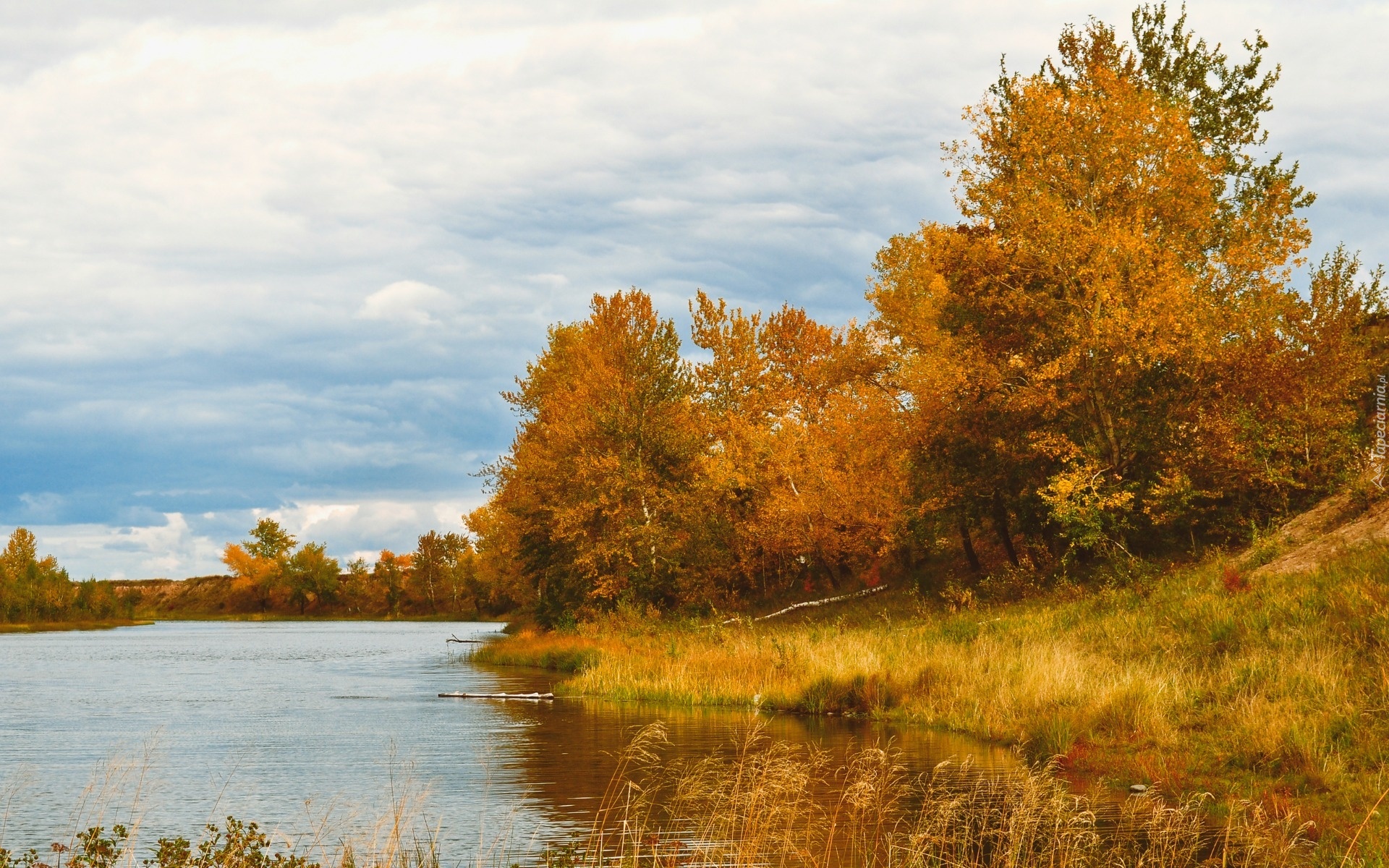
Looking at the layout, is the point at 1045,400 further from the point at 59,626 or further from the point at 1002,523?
the point at 59,626

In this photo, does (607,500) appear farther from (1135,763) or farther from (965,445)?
(1135,763)

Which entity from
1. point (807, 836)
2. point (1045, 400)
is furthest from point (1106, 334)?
point (807, 836)

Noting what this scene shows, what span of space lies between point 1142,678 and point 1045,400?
17.1 metres

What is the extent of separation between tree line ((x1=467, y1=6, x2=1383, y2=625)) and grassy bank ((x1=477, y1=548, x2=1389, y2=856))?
209 inches

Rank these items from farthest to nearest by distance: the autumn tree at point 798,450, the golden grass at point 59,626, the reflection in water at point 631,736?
the golden grass at point 59,626 < the autumn tree at point 798,450 < the reflection in water at point 631,736

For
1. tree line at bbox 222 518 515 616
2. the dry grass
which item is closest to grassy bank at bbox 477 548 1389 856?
the dry grass

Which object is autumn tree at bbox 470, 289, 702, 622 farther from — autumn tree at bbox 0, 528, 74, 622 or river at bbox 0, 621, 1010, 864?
autumn tree at bbox 0, 528, 74, 622

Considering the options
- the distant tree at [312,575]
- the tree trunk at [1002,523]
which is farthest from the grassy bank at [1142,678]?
the distant tree at [312,575]

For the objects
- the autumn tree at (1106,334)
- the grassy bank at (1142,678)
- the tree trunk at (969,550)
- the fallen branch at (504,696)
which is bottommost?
the fallen branch at (504,696)

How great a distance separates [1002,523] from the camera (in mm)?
44812

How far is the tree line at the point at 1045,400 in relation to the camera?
1454 inches

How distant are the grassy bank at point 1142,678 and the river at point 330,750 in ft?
4.56

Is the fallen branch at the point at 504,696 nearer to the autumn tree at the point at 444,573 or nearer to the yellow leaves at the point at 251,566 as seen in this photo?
the autumn tree at the point at 444,573

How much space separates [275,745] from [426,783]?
7601mm
